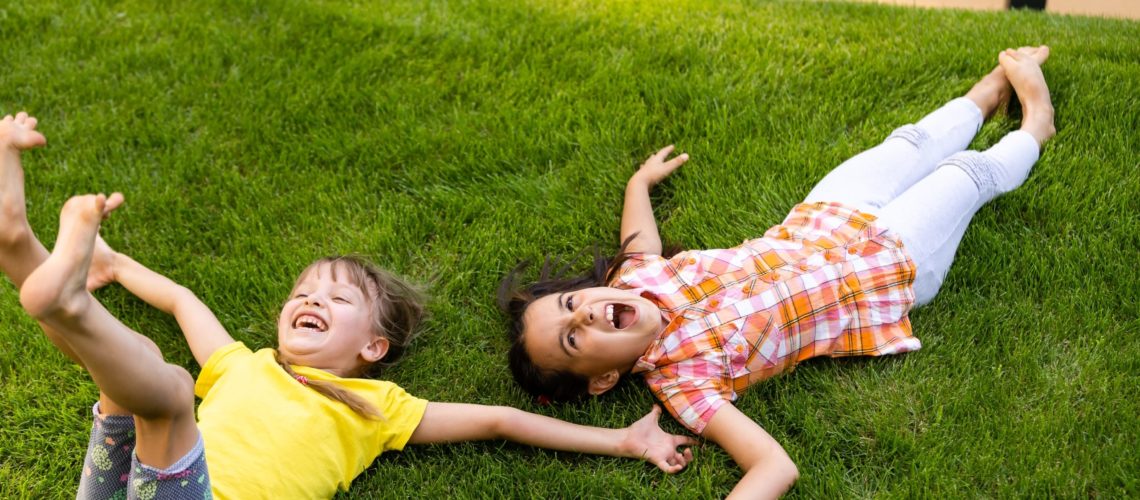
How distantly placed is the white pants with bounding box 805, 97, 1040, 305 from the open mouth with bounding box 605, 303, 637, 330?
0.95 metres

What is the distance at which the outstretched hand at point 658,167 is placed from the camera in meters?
3.70

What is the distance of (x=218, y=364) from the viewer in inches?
115

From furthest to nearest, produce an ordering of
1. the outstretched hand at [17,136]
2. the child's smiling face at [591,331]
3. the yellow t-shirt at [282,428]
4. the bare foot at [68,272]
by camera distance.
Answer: the child's smiling face at [591,331] → the yellow t-shirt at [282,428] → the outstretched hand at [17,136] → the bare foot at [68,272]

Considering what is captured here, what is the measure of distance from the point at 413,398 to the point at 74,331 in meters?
1.19

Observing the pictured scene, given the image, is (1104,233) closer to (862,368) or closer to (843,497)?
(862,368)

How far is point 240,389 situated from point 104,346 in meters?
0.83

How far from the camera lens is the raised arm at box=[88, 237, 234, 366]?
3.14 metres

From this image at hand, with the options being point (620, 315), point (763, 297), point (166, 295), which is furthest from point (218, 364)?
point (763, 297)

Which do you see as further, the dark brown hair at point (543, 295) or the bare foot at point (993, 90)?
the bare foot at point (993, 90)

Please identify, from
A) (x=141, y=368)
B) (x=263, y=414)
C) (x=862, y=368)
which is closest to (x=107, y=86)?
(x=263, y=414)

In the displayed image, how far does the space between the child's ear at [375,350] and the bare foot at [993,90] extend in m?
2.64

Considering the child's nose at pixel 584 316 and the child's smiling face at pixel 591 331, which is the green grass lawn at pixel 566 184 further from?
the child's nose at pixel 584 316

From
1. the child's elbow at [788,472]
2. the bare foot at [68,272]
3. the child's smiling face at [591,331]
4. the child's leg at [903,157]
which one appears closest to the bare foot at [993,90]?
the child's leg at [903,157]

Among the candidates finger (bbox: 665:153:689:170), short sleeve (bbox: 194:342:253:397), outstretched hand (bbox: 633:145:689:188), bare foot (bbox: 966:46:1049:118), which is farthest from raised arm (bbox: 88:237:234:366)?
bare foot (bbox: 966:46:1049:118)
